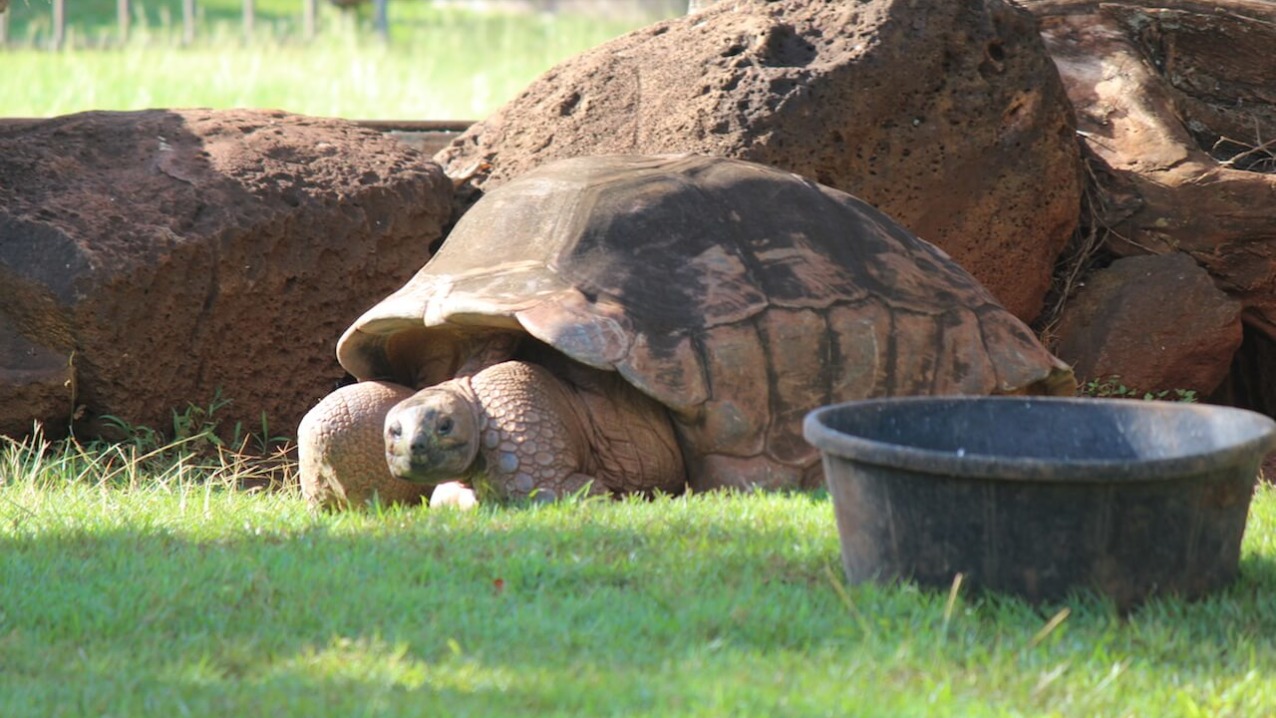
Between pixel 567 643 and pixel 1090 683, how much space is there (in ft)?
3.08

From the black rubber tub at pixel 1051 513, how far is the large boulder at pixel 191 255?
2.99 metres

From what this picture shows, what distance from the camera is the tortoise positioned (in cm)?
414

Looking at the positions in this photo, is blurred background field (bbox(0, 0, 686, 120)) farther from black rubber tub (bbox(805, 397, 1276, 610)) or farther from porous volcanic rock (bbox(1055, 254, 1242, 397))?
black rubber tub (bbox(805, 397, 1276, 610))

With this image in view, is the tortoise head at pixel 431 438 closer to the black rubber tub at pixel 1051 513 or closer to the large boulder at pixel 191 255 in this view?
the black rubber tub at pixel 1051 513

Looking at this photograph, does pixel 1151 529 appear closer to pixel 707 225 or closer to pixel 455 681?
pixel 455 681

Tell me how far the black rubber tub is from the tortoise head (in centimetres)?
125

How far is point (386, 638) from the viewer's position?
2.77 m

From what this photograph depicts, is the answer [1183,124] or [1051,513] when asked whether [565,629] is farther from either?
[1183,124]

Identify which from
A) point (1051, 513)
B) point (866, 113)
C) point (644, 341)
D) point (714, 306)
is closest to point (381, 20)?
point (866, 113)

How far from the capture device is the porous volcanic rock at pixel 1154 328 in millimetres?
6359

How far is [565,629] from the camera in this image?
9.21ft

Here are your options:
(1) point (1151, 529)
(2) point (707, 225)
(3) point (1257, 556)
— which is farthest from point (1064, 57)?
(1) point (1151, 529)

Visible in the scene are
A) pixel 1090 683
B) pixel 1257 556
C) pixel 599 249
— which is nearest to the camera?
pixel 1090 683

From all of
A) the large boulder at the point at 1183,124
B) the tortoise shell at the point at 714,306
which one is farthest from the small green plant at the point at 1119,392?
the tortoise shell at the point at 714,306
